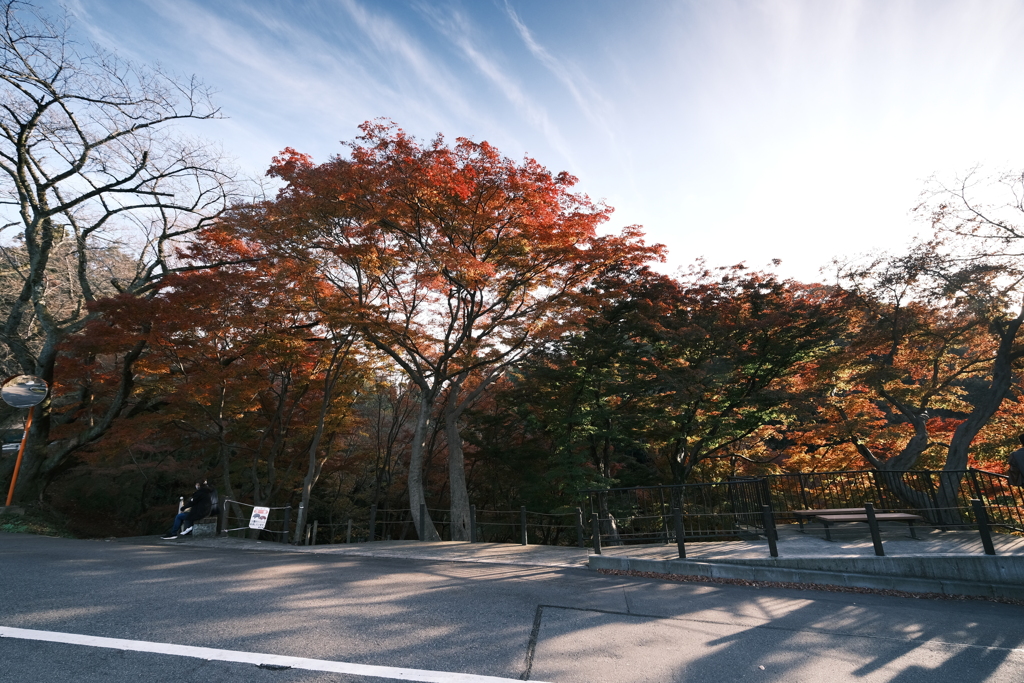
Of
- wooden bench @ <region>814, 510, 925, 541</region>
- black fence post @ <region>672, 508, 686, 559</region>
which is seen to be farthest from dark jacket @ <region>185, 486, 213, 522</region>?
wooden bench @ <region>814, 510, 925, 541</region>

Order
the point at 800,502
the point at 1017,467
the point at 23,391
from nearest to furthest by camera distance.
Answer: the point at 1017,467, the point at 23,391, the point at 800,502

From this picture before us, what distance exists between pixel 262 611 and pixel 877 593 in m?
8.68

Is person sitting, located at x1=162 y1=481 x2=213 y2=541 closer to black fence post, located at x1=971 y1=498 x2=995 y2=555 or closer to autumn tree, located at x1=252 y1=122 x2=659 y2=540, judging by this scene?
autumn tree, located at x1=252 y1=122 x2=659 y2=540

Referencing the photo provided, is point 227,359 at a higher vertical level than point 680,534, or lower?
higher

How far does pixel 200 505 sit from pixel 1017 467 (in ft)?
54.8

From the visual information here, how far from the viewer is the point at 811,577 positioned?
7535 mm

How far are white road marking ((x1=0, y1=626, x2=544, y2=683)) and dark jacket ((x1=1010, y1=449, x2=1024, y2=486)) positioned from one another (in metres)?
8.59

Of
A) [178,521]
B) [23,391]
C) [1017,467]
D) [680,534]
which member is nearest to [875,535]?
[1017,467]

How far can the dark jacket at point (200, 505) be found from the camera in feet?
39.1

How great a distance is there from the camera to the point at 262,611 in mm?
5258

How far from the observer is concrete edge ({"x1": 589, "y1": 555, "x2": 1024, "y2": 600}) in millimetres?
7137

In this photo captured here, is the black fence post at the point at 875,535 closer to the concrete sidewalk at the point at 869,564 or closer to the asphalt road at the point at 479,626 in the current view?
the concrete sidewalk at the point at 869,564

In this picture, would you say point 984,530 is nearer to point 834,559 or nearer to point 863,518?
point 863,518

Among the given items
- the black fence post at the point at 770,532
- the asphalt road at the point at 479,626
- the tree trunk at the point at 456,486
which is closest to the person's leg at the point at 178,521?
the asphalt road at the point at 479,626
